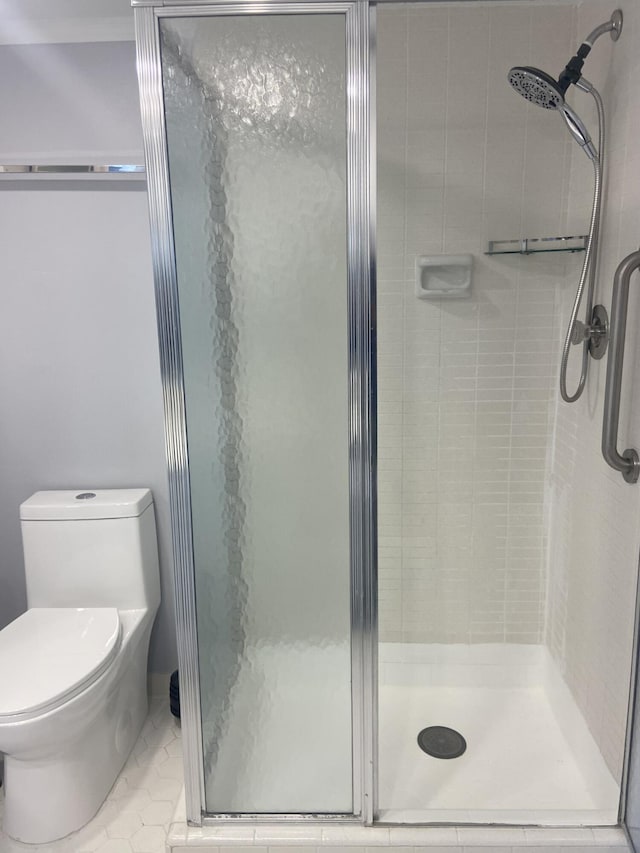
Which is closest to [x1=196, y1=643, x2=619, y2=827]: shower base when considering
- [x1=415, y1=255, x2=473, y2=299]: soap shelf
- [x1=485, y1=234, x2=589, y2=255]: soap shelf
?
[x1=415, y1=255, x2=473, y2=299]: soap shelf

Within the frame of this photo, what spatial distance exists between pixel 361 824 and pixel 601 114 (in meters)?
1.82

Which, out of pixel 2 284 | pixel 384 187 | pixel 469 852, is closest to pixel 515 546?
pixel 469 852

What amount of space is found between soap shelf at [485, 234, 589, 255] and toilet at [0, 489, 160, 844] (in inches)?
56.2

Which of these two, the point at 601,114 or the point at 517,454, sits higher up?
the point at 601,114

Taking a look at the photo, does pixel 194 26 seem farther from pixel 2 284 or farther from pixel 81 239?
pixel 2 284

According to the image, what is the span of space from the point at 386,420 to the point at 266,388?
34.5 inches

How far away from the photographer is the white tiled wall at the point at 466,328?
201 cm

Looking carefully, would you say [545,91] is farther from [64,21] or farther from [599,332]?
[64,21]

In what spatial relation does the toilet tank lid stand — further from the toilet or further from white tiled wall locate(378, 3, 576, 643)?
white tiled wall locate(378, 3, 576, 643)

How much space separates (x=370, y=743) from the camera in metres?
1.51

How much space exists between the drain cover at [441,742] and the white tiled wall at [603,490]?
1.28ft

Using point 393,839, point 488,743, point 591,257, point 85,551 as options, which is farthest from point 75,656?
point 591,257

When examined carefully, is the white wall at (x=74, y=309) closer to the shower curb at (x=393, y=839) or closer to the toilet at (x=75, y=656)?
the toilet at (x=75, y=656)

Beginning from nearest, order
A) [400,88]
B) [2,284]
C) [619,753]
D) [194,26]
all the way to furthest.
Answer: [194,26], [619,753], [400,88], [2,284]
